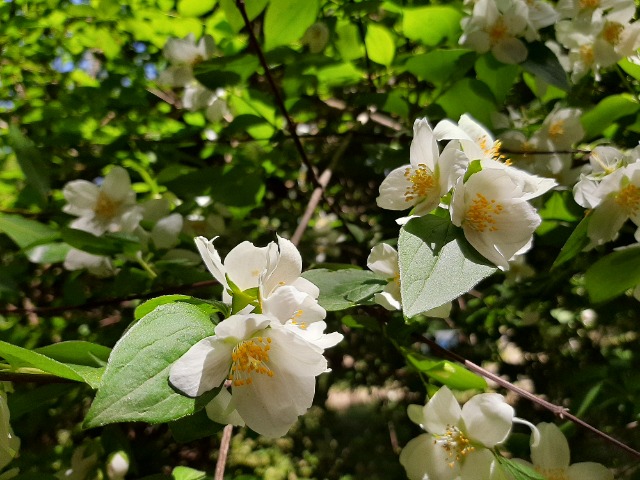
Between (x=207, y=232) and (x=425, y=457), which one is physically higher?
(x=425, y=457)

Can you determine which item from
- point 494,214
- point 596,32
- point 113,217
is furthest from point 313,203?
point 596,32

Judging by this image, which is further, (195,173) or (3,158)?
(3,158)

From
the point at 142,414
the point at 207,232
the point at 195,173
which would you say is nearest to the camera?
the point at 142,414

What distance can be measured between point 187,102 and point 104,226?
1.17 ft

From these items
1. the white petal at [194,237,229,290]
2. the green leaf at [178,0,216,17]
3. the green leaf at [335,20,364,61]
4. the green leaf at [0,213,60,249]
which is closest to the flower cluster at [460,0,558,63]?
the green leaf at [335,20,364,61]

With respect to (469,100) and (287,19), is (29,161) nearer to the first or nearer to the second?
→ (287,19)

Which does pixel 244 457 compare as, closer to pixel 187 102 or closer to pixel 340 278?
pixel 187 102

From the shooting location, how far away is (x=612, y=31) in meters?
1.05

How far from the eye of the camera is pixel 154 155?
4.99 feet

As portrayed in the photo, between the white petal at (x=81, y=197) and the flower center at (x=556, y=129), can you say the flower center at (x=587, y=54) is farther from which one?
the white petal at (x=81, y=197)

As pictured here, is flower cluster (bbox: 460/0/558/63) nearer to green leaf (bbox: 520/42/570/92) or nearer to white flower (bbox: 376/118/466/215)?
green leaf (bbox: 520/42/570/92)

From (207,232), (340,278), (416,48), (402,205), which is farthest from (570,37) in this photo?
(207,232)

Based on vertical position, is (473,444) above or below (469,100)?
below

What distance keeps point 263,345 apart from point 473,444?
0.37 meters
